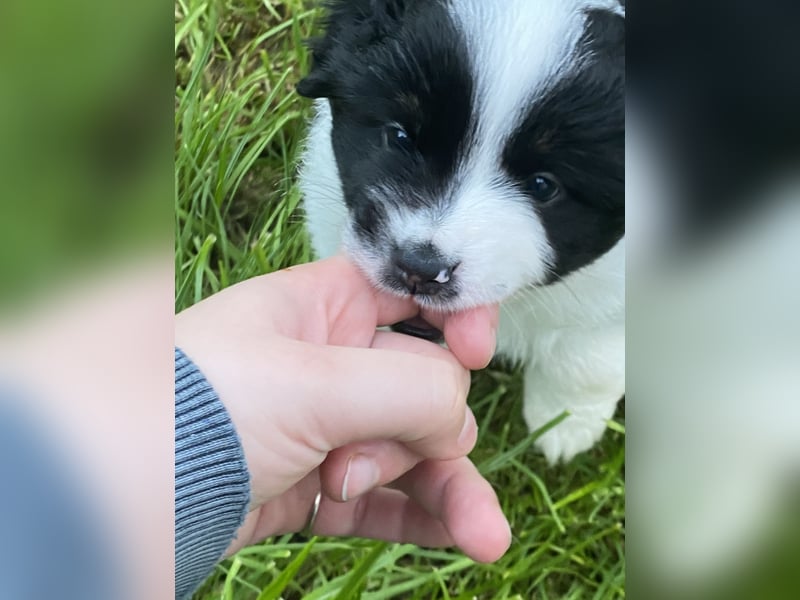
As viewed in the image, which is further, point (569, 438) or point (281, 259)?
point (569, 438)

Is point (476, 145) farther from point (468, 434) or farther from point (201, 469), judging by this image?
point (201, 469)

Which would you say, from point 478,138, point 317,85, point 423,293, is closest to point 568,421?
point 423,293

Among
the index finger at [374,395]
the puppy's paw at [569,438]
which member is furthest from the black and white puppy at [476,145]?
the puppy's paw at [569,438]

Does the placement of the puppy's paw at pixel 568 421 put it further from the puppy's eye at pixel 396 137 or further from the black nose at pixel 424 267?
the puppy's eye at pixel 396 137

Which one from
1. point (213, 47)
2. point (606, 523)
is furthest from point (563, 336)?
point (213, 47)

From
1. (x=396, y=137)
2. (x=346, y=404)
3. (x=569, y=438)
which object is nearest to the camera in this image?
(x=346, y=404)

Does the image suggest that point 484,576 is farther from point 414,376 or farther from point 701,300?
point 701,300
